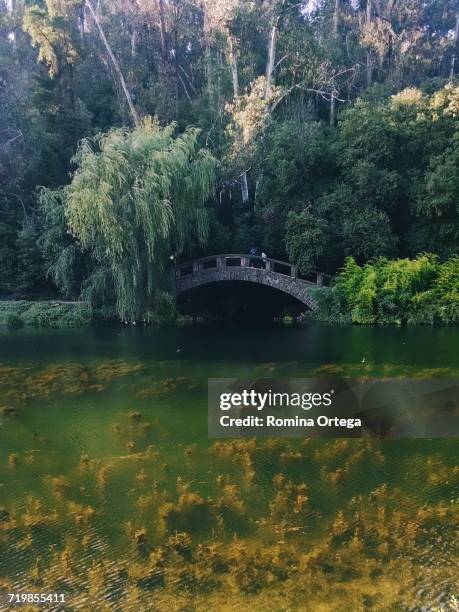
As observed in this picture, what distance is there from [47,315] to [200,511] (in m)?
16.5

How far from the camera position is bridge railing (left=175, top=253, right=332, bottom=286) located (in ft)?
70.1

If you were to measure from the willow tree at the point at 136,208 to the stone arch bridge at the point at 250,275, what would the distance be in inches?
58.4

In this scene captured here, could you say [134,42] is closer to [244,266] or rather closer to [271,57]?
[271,57]

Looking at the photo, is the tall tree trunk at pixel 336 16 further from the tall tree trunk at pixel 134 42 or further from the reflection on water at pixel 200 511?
the reflection on water at pixel 200 511

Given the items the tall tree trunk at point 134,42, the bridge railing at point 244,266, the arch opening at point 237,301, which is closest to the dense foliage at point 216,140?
the tall tree trunk at point 134,42

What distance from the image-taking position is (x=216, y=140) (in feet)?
81.5

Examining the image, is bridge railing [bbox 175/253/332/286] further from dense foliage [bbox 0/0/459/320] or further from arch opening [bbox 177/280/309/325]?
arch opening [bbox 177/280/309/325]

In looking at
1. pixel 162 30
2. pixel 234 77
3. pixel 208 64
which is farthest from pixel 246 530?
pixel 162 30

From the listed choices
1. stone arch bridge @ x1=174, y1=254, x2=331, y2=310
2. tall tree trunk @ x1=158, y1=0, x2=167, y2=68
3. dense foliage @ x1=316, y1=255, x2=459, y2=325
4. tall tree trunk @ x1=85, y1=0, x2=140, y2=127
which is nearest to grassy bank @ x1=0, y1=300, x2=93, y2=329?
stone arch bridge @ x1=174, y1=254, x2=331, y2=310

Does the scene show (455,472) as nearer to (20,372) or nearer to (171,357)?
(171,357)

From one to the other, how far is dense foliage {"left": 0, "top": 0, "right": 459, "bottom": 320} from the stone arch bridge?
79 cm

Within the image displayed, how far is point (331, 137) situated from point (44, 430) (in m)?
17.9

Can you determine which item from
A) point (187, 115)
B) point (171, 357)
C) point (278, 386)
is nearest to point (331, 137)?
point (187, 115)

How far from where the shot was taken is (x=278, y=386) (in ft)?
36.4
